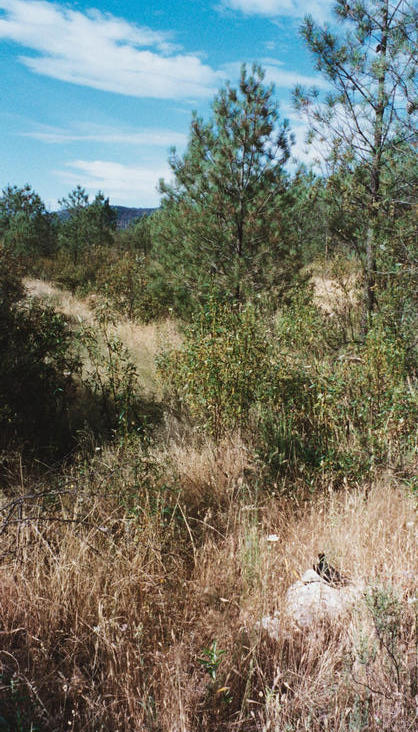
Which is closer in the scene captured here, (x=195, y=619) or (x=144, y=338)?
(x=195, y=619)

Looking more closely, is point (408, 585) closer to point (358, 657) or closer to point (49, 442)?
point (358, 657)

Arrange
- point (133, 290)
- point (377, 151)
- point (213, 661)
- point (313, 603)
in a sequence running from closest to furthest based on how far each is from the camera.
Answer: point (213, 661) → point (313, 603) → point (377, 151) → point (133, 290)

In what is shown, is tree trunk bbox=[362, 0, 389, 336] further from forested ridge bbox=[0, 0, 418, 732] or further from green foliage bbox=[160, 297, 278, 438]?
green foliage bbox=[160, 297, 278, 438]

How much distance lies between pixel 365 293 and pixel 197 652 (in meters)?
5.23

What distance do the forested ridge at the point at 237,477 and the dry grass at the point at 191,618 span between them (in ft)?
0.04

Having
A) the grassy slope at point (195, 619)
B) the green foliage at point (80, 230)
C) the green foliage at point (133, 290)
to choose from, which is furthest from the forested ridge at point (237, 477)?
the green foliage at point (80, 230)

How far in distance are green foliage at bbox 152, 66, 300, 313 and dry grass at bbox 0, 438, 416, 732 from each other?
205 inches

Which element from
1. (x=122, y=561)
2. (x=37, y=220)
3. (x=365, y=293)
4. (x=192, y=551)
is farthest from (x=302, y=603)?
(x=37, y=220)

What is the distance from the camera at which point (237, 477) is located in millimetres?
3422

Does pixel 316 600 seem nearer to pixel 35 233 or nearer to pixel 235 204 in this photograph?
pixel 235 204

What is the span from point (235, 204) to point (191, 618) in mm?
6851

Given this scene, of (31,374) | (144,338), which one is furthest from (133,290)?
(31,374)

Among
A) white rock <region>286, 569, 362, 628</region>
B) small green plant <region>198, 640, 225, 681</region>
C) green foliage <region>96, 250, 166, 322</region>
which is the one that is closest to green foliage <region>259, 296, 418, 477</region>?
white rock <region>286, 569, 362, 628</region>

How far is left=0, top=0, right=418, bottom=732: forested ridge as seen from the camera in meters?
1.78
